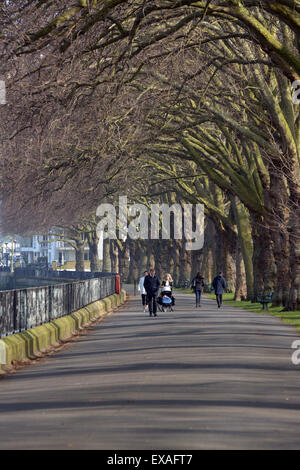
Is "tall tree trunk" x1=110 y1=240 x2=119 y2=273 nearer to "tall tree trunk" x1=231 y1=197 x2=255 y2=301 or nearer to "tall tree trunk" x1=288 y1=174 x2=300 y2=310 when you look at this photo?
"tall tree trunk" x1=231 y1=197 x2=255 y2=301

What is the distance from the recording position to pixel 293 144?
118 ft

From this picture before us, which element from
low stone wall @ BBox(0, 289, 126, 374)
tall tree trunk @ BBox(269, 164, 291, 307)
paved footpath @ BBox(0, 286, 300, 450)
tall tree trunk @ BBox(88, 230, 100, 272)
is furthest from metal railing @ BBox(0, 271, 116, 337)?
tall tree trunk @ BBox(88, 230, 100, 272)

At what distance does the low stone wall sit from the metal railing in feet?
0.63

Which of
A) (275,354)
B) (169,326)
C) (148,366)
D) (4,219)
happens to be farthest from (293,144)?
(4,219)

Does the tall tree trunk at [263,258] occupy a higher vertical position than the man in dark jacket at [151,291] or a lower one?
higher

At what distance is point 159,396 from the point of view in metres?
13.8

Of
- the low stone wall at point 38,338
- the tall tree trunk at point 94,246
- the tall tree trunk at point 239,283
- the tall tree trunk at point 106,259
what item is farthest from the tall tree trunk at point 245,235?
the tall tree trunk at point 106,259

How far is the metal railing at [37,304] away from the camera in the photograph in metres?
21.5

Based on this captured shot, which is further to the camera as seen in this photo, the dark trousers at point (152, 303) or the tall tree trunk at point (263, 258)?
the tall tree trunk at point (263, 258)

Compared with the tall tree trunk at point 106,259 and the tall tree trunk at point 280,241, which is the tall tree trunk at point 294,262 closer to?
the tall tree trunk at point 280,241

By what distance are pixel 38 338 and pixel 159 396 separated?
9938 millimetres

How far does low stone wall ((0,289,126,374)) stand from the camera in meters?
20.0

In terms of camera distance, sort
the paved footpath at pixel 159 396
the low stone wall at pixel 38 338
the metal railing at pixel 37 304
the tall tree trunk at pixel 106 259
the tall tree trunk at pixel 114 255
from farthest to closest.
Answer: the tall tree trunk at pixel 106 259 < the tall tree trunk at pixel 114 255 < the metal railing at pixel 37 304 < the low stone wall at pixel 38 338 < the paved footpath at pixel 159 396

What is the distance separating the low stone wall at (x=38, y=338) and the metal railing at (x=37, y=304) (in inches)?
7.6
